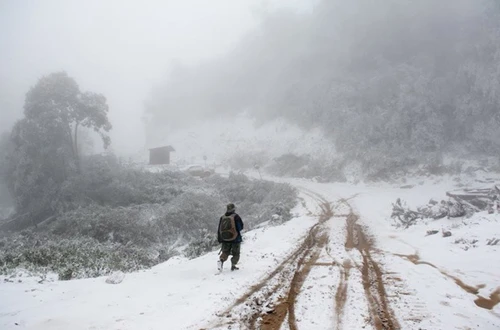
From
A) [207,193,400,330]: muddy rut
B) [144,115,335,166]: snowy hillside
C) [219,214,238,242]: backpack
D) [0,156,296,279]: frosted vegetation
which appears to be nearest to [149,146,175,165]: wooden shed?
[144,115,335,166]: snowy hillside

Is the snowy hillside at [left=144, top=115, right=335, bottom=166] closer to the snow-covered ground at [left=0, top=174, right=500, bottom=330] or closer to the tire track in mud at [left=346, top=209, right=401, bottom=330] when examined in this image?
the tire track in mud at [left=346, top=209, right=401, bottom=330]

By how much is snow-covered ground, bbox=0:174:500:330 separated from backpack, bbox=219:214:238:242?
96cm

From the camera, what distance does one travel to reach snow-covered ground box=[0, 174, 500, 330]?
5.04m

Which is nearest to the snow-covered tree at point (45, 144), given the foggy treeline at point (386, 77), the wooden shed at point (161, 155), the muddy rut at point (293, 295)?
the wooden shed at point (161, 155)

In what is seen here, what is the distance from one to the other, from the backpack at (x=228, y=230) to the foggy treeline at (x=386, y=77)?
26092mm

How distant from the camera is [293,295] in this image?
624 centimetres

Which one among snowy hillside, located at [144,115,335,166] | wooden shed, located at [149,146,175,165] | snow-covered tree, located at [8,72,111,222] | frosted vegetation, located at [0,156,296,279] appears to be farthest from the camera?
wooden shed, located at [149,146,175,165]

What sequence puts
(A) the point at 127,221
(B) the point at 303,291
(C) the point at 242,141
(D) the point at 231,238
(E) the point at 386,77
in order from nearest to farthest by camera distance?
1. (B) the point at 303,291
2. (D) the point at 231,238
3. (A) the point at 127,221
4. (E) the point at 386,77
5. (C) the point at 242,141

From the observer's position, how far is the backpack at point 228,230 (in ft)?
27.2

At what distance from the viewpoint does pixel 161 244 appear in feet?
Answer: 53.3

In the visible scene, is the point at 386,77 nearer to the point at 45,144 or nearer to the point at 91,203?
the point at 91,203

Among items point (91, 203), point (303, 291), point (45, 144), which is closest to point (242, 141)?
point (45, 144)

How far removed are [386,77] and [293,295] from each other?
38.5 meters

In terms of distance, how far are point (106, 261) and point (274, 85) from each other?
5138cm
